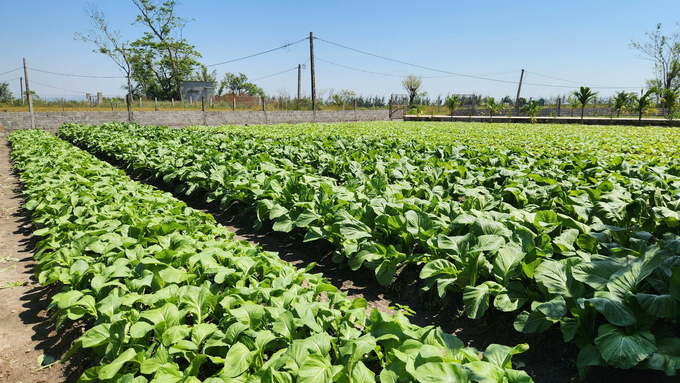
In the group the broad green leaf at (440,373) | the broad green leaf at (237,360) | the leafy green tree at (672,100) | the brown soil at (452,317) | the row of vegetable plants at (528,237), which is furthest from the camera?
the leafy green tree at (672,100)

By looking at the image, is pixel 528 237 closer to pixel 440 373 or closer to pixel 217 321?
pixel 440 373

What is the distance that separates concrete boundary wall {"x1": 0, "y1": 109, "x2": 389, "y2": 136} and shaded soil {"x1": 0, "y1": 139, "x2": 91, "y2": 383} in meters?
20.6

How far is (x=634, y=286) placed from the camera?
2260 mm

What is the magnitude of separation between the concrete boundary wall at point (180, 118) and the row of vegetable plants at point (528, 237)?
19.9m

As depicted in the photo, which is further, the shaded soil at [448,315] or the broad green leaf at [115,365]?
the shaded soil at [448,315]

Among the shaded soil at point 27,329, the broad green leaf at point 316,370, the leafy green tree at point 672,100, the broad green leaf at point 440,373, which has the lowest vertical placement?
the shaded soil at point 27,329

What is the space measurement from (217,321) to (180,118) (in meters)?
26.3

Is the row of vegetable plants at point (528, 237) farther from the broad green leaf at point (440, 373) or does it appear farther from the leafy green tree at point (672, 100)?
the leafy green tree at point (672, 100)

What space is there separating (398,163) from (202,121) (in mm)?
23318

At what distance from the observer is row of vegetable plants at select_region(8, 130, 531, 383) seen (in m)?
1.83

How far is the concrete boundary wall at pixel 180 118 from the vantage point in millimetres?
20453

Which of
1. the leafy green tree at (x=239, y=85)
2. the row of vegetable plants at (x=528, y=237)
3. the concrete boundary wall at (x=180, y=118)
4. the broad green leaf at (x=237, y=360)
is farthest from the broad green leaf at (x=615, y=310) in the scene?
the leafy green tree at (x=239, y=85)

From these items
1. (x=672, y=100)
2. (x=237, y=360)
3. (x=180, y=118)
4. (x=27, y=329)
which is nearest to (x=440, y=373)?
(x=237, y=360)

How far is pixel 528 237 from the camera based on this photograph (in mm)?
2932
